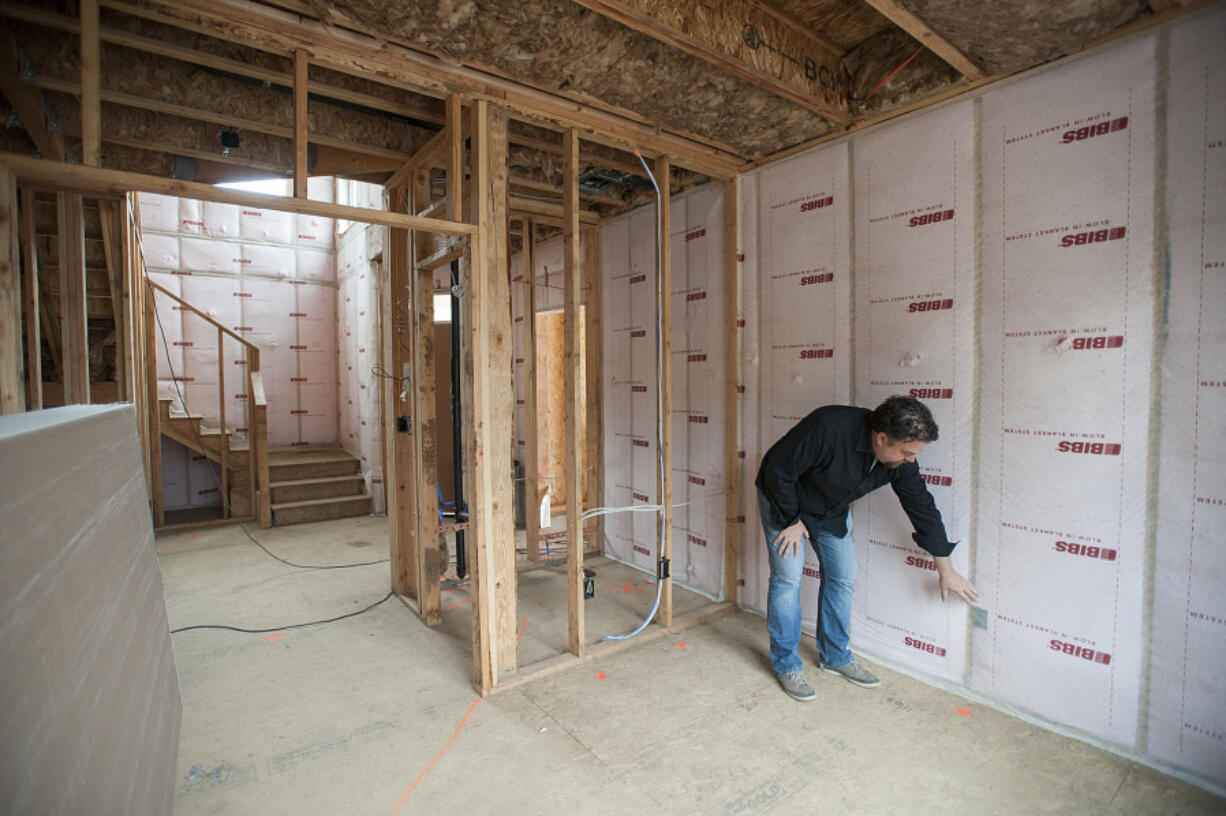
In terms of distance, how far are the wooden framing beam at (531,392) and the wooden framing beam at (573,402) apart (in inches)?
62.6

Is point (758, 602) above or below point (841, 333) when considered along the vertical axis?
below

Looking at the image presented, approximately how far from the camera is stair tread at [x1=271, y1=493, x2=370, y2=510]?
603cm

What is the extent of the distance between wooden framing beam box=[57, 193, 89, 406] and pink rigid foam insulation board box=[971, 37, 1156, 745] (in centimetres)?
455

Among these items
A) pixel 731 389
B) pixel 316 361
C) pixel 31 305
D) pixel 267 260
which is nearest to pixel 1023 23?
pixel 731 389

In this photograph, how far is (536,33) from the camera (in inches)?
86.2

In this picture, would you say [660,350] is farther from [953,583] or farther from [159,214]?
[159,214]

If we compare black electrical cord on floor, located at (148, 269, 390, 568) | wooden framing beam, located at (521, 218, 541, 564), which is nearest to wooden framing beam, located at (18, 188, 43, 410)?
black electrical cord on floor, located at (148, 269, 390, 568)

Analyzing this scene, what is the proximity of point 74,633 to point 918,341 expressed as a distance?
2.97 m

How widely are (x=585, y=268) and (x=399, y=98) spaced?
2093 millimetres

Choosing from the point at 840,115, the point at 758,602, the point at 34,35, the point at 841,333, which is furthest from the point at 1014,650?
the point at 34,35

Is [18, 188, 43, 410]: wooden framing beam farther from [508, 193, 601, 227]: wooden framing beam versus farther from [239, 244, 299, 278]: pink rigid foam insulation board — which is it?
[239, 244, 299, 278]: pink rigid foam insulation board

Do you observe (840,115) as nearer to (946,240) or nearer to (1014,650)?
(946,240)

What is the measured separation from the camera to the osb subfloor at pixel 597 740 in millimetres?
1974

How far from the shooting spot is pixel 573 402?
3.00 m
